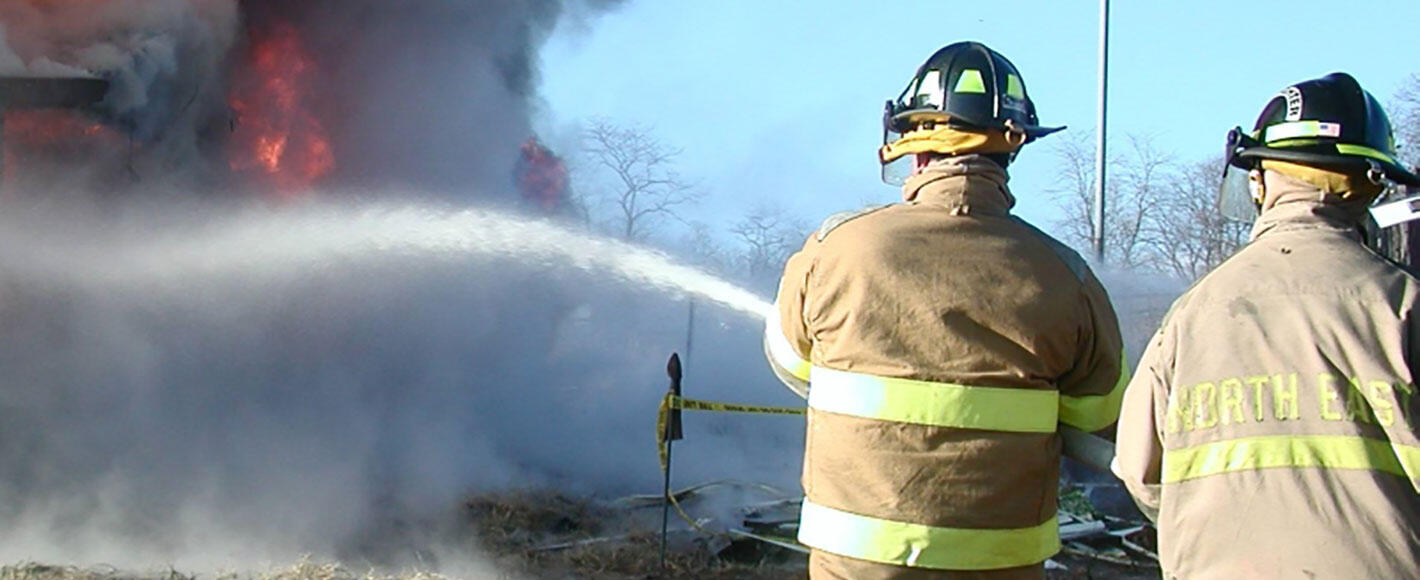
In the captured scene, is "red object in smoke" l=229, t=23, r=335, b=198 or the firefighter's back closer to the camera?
the firefighter's back

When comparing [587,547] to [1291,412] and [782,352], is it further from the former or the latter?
[1291,412]

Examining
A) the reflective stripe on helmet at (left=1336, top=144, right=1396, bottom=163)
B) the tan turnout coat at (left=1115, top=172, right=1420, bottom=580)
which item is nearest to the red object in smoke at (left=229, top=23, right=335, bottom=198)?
the tan turnout coat at (left=1115, top=172, right=1420, bottom=580)

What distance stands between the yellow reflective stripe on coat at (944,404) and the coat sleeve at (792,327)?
22cm

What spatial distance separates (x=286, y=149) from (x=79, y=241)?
2011mm

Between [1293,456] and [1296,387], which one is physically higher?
[1296,387]

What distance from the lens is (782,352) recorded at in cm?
306

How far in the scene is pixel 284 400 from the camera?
→ 10781 millimetres

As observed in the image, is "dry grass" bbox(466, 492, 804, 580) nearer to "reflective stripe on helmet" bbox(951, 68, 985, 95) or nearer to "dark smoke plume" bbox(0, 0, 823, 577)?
"dark smoke plume" bbox(0, 0, 823, 577)

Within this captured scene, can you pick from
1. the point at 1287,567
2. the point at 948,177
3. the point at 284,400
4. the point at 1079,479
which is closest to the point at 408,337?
the point at 284,400

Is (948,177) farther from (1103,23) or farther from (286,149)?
(1103,23)

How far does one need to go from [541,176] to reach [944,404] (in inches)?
476

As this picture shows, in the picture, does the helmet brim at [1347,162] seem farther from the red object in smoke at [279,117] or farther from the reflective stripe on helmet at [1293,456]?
the red object in smoke at [279,117]

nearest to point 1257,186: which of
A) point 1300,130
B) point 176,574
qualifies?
point 1300,130

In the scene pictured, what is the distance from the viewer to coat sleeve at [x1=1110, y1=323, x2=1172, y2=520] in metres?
2.51
